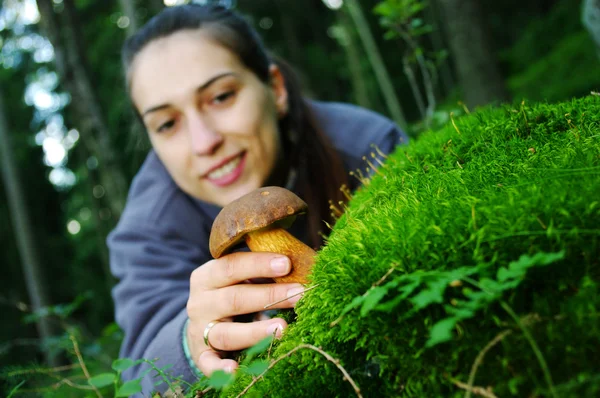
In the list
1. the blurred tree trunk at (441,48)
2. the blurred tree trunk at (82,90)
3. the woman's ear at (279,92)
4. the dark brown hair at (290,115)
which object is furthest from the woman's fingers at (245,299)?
the blurred tree trunk at (441,48)

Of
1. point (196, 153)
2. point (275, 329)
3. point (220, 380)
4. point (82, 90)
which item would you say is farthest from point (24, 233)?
point (220, 380)

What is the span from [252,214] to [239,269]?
9.8 inches

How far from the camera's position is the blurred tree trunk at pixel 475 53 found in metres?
5.62

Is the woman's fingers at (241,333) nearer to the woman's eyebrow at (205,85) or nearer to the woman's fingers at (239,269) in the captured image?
the woman's fingers at (239,269)

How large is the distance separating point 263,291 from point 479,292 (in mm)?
874

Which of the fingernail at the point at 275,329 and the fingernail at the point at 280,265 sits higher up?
the fingernail at the point at 280,265

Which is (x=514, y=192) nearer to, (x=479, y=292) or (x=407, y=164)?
(x=479, y=292)

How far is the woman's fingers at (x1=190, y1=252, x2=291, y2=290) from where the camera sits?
1.57m

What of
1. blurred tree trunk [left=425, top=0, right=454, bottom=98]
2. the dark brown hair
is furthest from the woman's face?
blurred tree trunk [left=425, top=0, right=454, bottom=98]

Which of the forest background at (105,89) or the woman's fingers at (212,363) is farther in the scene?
the forest background at (105,89)

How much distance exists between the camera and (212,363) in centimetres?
168

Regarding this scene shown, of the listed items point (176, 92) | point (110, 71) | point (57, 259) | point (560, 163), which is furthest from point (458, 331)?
point (57, 259)

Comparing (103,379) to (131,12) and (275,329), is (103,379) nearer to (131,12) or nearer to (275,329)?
(275,329)

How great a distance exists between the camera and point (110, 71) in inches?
442
